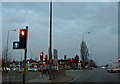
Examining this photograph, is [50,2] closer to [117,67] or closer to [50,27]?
[50,27]

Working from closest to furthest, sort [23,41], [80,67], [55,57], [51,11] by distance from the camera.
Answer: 1. [23,41]
2. [55,57]
3. [51,11]
4. [80,67]

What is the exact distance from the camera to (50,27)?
32.1 meters

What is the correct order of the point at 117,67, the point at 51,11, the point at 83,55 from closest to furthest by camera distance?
the point at 51,11, the point at 117,67, the point at 83,55

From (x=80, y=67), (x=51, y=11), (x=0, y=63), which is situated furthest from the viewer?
(x=80, y=67)

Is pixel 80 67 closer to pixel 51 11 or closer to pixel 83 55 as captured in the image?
pixel 83 55

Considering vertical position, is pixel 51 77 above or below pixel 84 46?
below

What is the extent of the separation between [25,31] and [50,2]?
1296 cm

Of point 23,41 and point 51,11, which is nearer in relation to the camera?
point 23,41

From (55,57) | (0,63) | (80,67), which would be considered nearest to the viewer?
(55,57)

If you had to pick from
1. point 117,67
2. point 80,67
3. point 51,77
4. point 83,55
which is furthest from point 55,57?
point 80,67

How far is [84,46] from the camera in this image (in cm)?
10438

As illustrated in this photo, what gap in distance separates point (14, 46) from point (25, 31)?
1.18m

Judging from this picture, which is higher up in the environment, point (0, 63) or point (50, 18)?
point (50, 18)

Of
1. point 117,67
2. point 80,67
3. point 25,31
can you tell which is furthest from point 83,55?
point 25,31
